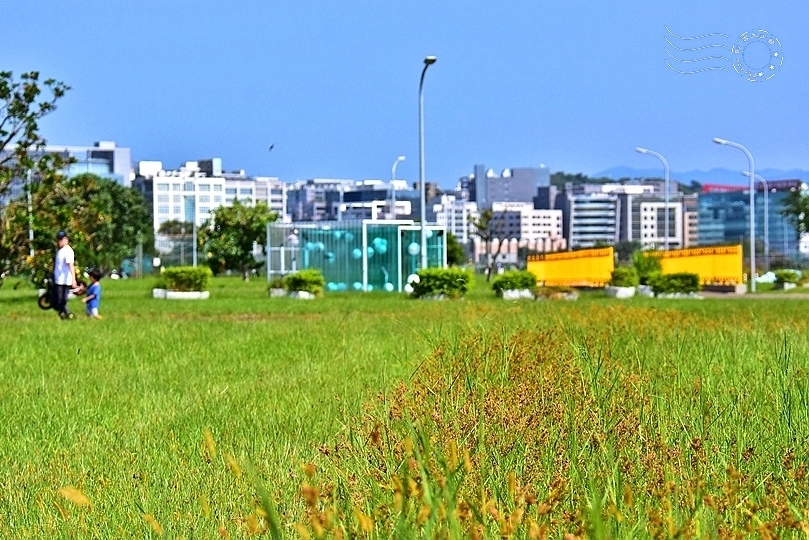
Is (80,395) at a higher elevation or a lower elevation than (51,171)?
lower

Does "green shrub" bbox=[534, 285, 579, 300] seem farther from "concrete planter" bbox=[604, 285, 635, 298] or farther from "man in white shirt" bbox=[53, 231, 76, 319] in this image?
"man in white shirt" bbox=[53, 231, 76, 319]

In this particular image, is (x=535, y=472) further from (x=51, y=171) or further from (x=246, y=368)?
(x=51, y=171)

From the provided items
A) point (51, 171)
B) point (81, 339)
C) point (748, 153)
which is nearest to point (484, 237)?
point (748, 153)

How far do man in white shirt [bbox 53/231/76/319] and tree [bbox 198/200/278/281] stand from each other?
1906 inches

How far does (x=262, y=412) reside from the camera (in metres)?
9.07

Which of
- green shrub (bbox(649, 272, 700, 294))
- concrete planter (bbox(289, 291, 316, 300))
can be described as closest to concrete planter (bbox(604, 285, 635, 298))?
green shrub (bbox(649, 272, 700, 294))

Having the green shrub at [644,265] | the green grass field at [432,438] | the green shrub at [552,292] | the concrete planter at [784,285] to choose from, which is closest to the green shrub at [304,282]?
the green shrub at [552,292]

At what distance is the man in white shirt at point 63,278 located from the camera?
894 inches

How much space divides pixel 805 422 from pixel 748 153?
153 ft

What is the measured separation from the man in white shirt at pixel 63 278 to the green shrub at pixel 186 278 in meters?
13.2

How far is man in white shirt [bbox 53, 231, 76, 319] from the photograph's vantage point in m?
22.7

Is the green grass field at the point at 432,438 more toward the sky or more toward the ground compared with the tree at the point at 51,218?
more toward the ground

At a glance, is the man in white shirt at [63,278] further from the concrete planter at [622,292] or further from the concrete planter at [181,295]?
the concrete planter at [622,292]

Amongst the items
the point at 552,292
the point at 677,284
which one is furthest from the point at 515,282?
the point at 677,284
